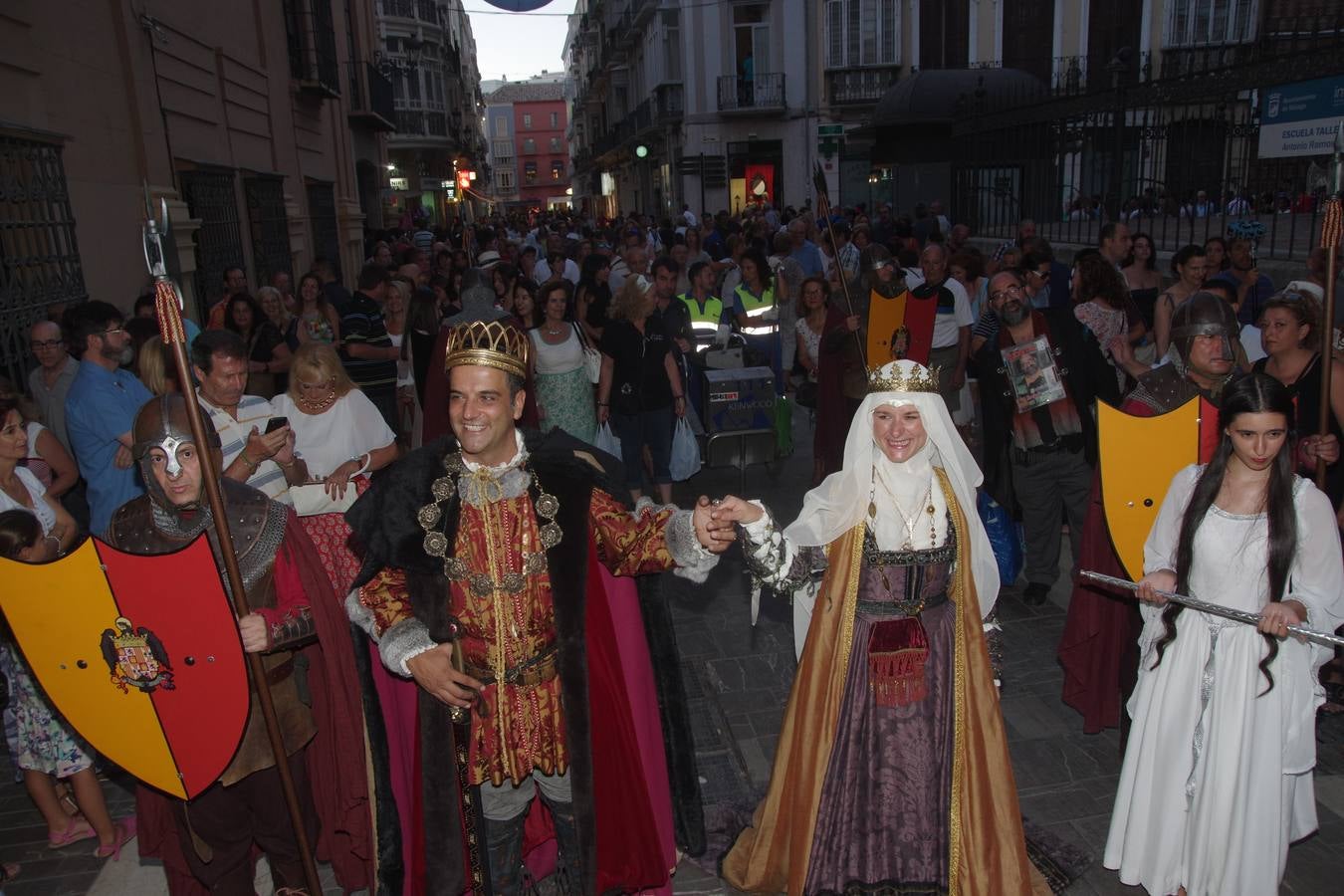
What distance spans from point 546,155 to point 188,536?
104146 millimetres

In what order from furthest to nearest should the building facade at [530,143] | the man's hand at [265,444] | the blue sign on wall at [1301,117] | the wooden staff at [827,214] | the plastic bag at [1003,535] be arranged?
the building facade at [530,143] → the blue sign on wall at [1301,117] → the wooden staff at [827,214] → the plastic bag at [1003,535] → the man's hand at [265,444]

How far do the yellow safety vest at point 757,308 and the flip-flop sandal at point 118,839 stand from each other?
22.4ft

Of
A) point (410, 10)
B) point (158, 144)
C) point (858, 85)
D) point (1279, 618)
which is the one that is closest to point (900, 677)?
point (1279, 618)

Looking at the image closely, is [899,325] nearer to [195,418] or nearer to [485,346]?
[485,346]

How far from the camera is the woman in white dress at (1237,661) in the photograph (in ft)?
10.3

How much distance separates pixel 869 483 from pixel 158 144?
8.29 meters

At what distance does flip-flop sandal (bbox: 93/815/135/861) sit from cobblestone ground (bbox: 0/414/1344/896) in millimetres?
39

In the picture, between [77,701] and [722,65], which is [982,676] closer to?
[77,701]

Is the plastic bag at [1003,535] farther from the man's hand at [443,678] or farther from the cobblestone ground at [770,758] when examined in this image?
the man's hand at [443,678]

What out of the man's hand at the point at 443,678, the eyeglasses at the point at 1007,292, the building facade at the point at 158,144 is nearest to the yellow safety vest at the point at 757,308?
the eyeglasses at the point at 1007,292

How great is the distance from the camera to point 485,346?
114 inches

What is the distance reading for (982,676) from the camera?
337 cm

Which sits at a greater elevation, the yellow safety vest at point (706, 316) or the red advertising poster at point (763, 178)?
the red advertising poster at point (763, 178)

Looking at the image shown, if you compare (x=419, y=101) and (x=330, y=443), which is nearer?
(x=330, y=443)
